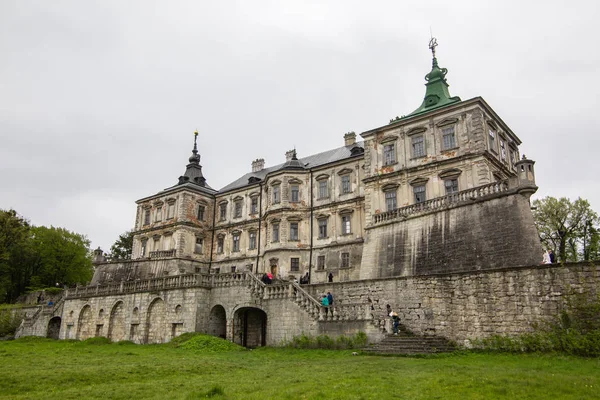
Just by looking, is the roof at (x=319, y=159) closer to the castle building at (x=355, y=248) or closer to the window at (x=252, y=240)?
the castle building at (x=355, y=248)

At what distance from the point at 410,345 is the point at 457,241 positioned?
878cm

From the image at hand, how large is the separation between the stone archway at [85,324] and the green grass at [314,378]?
1778 cm

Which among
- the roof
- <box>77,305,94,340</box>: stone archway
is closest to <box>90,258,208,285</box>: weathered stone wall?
<box>77,305,94,340</box>: stone archway

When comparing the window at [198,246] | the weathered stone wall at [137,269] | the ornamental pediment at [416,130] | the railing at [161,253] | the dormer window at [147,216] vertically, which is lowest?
the weathered stone wall at [137,269]

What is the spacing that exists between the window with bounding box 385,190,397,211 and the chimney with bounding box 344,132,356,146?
1270 cm

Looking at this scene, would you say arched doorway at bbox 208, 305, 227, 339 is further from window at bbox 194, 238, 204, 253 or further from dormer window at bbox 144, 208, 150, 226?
dormer window at bbox 144, 208, 150, 226

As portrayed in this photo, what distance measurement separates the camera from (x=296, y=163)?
42.4m

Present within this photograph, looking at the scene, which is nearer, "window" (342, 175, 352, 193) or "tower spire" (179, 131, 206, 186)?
"window" (342, 175, 352, 193)

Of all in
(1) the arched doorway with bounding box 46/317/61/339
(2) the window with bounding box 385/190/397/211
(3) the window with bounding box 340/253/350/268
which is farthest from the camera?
(1) the arched doorway with bounding box 46/317/61/339

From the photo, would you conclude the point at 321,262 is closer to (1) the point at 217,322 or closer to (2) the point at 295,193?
(2) the point at 295,193

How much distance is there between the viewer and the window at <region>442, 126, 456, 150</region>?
30.4m

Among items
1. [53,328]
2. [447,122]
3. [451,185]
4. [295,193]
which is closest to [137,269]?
[53,328]

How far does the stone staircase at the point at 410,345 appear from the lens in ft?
61.2

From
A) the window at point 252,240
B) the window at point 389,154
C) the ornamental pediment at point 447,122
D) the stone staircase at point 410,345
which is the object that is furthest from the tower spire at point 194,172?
the stone staircase at point 410,345
